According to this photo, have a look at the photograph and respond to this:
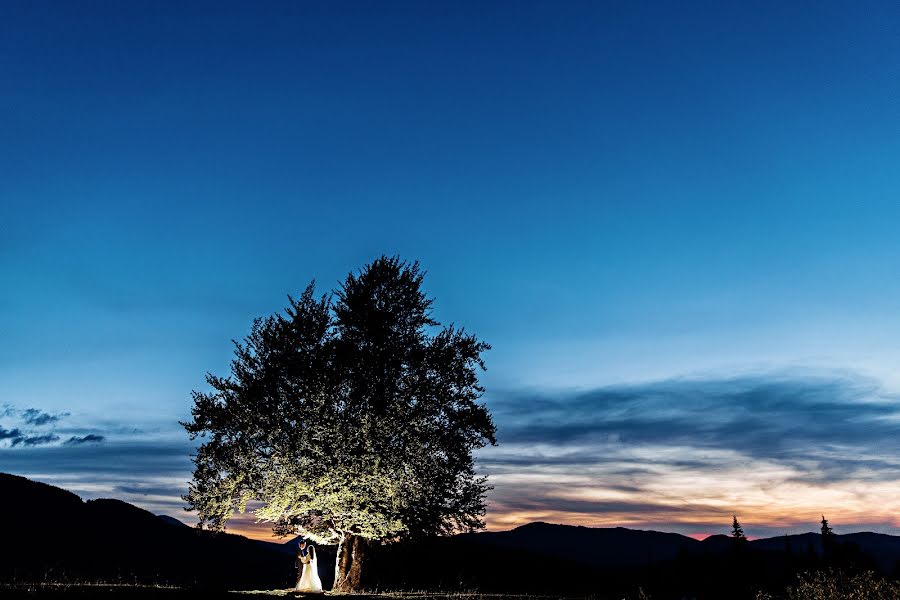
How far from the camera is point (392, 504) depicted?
1264 inches

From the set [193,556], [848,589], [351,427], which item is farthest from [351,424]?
[193,556]

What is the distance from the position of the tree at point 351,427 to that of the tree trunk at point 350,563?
0.15 ft

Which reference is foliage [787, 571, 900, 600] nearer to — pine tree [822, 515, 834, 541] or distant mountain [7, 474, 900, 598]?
distant mountain [7, 474, 900, 598]

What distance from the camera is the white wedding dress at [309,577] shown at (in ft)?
103

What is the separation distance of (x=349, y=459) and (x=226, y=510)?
6520 millimetres

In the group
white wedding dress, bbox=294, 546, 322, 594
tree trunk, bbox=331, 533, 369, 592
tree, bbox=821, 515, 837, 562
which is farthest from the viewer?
tree, bbox=821, 515, 837, 562

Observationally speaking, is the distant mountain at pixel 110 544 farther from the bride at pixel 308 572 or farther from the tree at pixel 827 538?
the tree at pixel 827 538

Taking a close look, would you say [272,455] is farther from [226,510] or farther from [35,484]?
[35,484]

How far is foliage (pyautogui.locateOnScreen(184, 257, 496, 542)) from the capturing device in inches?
1243

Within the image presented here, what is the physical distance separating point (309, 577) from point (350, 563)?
116 inches

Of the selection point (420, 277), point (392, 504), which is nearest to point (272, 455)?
point (392, 504)

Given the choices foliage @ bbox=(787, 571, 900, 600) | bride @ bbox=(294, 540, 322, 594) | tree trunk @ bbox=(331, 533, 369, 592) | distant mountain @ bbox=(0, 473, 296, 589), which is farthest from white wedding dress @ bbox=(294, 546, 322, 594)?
distant mountain @ bbox=(0, 473, 296, 589)

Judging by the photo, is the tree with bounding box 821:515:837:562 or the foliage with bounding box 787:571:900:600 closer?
the foliage with bounding box 787:571:900:600

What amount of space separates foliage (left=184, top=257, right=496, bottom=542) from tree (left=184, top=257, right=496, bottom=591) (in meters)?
0.06
